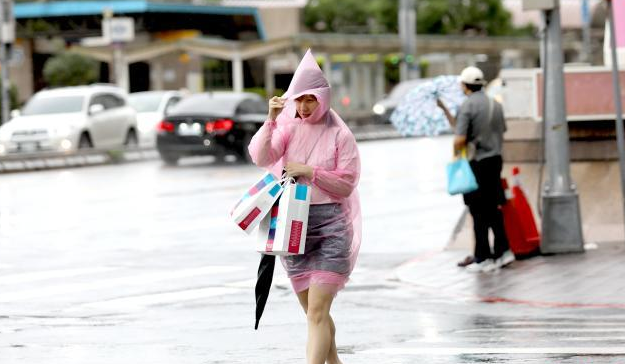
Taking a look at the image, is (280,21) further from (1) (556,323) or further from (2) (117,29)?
(1) (556,323)

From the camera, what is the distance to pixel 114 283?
13320 millimetres

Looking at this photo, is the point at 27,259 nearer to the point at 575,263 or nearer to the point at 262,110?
the point at 575,263

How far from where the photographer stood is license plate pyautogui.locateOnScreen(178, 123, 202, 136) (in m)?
31.5

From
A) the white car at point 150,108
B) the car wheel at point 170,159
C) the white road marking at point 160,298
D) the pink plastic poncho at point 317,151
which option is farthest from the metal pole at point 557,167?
the white car at point 150,108

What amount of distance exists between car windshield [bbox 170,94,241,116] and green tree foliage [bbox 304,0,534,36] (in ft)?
154

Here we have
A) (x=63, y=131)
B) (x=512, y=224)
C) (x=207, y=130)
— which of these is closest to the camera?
(x=512, y=224)

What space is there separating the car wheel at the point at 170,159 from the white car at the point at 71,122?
198cm

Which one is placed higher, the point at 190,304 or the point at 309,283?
the point at 309,283

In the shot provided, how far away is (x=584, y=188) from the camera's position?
16188 millimetres

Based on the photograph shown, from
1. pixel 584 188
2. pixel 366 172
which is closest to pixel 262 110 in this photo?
pixel 366 172

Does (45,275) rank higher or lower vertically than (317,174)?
lower

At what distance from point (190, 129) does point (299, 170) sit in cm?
2414

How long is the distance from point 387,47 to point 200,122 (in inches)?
1344

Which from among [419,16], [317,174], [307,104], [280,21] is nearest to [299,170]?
[317,174]
